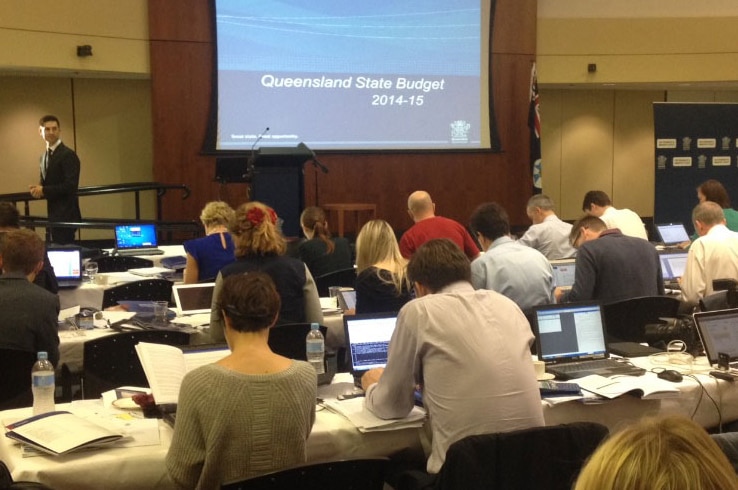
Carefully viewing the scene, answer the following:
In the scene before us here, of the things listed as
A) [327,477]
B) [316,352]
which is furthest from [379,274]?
[327,477]

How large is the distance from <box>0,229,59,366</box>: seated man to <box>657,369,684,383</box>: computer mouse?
2.86 m

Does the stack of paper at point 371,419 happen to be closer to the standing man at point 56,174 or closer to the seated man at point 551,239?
the seated man at point 551,239

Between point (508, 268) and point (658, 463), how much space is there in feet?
14.4

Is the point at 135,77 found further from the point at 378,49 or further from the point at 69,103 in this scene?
the point at 378,49

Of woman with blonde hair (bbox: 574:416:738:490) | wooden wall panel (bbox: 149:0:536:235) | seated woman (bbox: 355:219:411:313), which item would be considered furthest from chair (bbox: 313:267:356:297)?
woman with blonde hair (bbox: 574:416:738:490)

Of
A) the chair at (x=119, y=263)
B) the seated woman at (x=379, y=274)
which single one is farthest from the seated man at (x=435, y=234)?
the chair at (x=119, y=263)

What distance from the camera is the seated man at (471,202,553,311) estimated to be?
557 centimetres

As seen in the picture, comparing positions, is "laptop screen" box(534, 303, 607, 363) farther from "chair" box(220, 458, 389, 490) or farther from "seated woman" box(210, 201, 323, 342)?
"chair" box(220, 458, 389, 490)

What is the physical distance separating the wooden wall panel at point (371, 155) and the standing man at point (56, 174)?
2490mm

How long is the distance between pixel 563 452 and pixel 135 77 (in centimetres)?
1081

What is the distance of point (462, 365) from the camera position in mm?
3271

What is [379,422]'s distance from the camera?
3.56m

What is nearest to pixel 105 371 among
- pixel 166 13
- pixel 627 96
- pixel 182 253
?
pixel 182 253

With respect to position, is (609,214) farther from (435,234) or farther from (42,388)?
(42,388)
